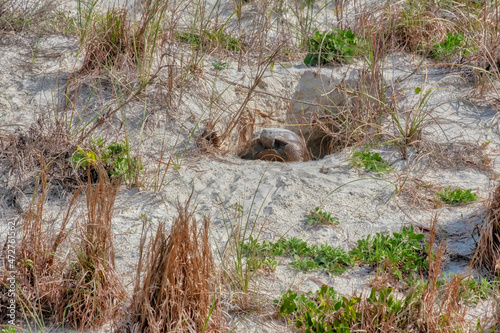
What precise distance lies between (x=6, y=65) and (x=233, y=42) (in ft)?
8.25

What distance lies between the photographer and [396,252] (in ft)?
11.0

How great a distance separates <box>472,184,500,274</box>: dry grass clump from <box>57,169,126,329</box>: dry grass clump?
Answer: 2119mm

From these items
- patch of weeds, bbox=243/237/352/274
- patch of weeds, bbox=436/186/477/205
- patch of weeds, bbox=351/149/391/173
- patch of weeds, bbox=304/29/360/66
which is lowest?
patch of weeds, bbox=243/237/352/274

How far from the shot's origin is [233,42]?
6.35m

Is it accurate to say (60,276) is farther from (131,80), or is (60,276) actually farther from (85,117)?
(131,80)

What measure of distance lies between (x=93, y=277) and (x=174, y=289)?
0.51 meters

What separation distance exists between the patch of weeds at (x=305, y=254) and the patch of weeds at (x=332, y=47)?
118 inches

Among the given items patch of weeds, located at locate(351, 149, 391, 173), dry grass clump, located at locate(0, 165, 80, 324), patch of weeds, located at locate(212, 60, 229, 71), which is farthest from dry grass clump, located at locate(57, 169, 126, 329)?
patch of weeds, located at locate(212, 60, 229, 71)

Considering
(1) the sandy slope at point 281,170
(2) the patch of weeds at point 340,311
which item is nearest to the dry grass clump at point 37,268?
(1) the sandy slope at point 281,170

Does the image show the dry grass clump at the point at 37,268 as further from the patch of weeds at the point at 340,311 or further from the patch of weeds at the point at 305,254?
the patch of weeds at the point at 340,311

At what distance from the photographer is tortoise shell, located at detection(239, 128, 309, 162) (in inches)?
210

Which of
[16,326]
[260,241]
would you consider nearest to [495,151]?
[260,241]

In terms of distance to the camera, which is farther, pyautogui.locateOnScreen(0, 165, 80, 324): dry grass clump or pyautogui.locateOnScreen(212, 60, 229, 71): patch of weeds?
pyautogui.locateOnScreen(212, 60, 229, 71): patch of weeds

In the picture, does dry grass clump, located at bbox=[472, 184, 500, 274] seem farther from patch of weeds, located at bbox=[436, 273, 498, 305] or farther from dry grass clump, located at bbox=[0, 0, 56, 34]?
dry grass clump, located at bbox=[0, 0, 56, 34]
